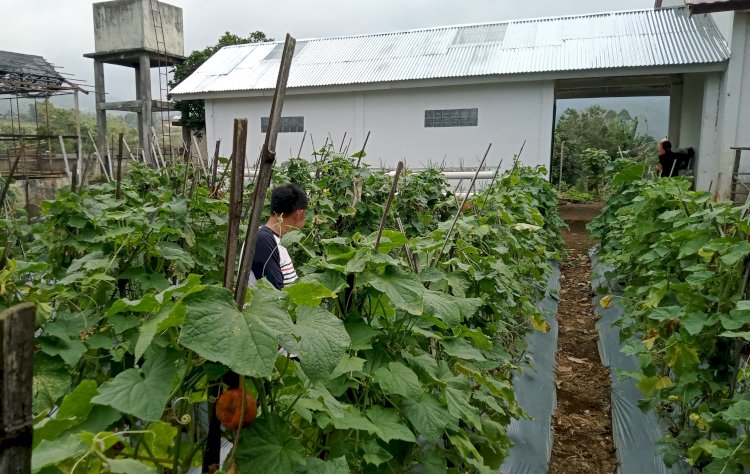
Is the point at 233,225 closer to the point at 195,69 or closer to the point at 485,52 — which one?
the point at 485,52

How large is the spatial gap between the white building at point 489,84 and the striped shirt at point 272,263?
36.3 feet

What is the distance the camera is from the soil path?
4.36 metres

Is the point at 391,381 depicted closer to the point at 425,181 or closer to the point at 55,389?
the point at 55,389

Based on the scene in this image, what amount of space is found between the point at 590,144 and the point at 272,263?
75.3 feet

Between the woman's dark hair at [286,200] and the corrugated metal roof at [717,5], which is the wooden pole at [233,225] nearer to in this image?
the woman's dark hair at [286,200]

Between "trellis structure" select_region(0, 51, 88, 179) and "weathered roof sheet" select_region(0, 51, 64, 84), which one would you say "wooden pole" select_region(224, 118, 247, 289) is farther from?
"weathered roof sheet" select_region(0, 51, 64, 84)

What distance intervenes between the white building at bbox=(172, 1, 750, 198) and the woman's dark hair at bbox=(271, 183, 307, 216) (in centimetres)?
1089

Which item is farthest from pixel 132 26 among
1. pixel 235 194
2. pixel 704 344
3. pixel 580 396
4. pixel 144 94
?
pixel 235 194

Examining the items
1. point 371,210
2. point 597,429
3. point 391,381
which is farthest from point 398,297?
point 371,210

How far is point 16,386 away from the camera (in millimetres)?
899

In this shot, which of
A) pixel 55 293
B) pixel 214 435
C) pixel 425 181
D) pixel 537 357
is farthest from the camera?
pixel 425 181

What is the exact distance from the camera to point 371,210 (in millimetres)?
6352

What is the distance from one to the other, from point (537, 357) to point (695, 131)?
12.5 meters

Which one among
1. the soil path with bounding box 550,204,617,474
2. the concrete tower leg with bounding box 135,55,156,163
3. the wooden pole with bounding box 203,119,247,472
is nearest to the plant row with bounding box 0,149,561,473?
the wooden pole with bounding box 203,119,247,472
